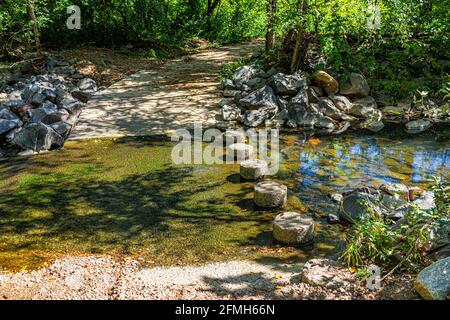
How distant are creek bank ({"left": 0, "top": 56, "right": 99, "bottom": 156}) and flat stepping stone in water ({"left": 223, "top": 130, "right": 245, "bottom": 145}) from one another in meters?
3.08

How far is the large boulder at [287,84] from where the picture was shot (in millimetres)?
10258

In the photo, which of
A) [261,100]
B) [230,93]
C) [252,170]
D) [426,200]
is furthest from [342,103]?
[426,200]

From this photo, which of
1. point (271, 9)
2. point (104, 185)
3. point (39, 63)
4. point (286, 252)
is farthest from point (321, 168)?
point (39, 63)

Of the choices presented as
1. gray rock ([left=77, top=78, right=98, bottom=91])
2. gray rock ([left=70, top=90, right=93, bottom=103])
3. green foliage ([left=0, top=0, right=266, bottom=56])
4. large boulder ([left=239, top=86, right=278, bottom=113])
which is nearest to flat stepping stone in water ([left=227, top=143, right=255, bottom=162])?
large boulder ([left=239, top=86, right=278, bottom=113])

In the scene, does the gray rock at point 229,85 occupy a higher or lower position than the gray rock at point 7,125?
higher

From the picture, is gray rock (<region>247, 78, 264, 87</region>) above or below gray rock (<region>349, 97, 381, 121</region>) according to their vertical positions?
above

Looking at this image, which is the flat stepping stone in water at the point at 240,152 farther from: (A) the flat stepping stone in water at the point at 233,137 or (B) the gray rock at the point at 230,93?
(B) the gray rock at the point at 230,93

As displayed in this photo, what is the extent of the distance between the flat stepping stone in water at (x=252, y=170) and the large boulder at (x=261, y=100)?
3317 mm

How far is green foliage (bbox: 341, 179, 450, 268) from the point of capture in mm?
3979

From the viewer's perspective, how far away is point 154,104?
10.7 metres

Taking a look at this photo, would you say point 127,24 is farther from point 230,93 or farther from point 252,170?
point 252,170

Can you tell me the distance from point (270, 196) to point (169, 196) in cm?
143

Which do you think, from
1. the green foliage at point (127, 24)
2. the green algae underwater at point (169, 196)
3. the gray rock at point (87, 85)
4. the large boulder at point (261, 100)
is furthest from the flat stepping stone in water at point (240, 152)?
the green foliage at point (127, 24)

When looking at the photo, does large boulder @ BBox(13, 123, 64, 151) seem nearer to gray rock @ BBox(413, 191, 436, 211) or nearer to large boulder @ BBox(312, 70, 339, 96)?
large boulder @ BBox(312, 70, 339, 96)
